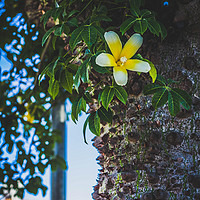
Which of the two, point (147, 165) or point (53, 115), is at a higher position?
point (53, 115)

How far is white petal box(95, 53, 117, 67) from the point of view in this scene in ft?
2.00

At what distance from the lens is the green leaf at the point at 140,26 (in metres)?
0.68

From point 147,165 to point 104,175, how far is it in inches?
5.7

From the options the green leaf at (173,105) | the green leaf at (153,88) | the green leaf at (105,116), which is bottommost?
the green leaf at (173,105)

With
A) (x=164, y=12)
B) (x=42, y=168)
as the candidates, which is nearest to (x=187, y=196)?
(x=164, y=12)

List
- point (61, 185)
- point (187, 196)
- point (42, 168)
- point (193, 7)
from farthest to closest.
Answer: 1. point (61, 185)
2. point (42, 168)
3. point (193, 7)
4. point (187, 196)

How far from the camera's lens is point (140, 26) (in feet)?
2.25

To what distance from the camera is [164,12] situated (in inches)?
33.9

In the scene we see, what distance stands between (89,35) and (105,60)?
9 centimetres

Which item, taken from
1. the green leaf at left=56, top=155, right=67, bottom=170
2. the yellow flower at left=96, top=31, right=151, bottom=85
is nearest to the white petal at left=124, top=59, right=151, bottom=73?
the yellow flower at left=96, top=31, right=151, bottom=85

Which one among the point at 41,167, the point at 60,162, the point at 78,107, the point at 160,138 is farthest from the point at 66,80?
the point at 60,162

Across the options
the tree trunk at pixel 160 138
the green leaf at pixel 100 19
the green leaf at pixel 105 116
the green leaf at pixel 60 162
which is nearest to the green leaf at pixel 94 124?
the green leaf at pixel 105 116

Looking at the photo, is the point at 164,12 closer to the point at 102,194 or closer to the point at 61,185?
the point at 102,194

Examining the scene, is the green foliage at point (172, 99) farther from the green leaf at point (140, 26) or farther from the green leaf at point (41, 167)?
the green leaf at point (41, 167)
